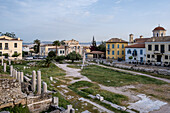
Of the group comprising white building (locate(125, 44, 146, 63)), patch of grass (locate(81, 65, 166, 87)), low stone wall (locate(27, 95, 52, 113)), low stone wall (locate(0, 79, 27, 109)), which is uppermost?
white building (locate(125, 44, 146, 63))

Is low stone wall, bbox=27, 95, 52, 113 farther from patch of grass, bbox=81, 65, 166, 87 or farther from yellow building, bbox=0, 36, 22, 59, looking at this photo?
yellow building, bbox=0, 36, 22, 59

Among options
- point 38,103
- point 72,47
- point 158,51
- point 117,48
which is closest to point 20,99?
point 38,103

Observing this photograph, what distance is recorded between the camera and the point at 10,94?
28.7 ft

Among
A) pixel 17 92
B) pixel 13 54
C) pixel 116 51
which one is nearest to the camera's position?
pixel 17 92

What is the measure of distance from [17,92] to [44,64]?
2767 centimetres

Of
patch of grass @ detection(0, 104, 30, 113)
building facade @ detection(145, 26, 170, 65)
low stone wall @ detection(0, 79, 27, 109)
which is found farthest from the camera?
building facade @ detection(145, 26, 170, 65)

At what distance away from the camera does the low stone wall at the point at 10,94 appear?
842cm

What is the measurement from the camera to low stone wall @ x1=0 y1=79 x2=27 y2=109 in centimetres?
842

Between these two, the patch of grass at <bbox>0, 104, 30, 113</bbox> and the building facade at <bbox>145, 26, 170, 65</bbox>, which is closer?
the patch of grass at <bbox>0, 104, 30, 113</bbox>

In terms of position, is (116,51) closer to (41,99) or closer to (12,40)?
(12,40)

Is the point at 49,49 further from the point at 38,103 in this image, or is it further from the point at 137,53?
the point at 38,103

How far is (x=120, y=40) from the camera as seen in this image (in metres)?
51.2

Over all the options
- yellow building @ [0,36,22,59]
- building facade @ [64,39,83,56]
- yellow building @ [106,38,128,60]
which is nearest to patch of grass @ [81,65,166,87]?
yellow building @ [106,38,128,60]

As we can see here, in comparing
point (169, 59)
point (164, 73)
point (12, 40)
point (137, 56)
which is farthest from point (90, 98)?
point (12, 40)
